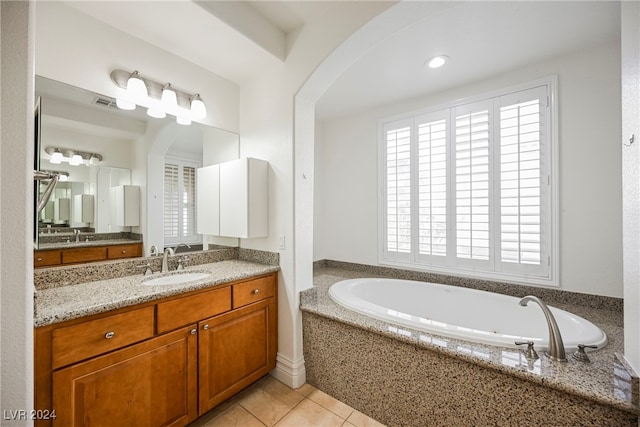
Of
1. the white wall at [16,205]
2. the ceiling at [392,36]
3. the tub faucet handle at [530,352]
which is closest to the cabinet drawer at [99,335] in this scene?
the white wall at [16,205]

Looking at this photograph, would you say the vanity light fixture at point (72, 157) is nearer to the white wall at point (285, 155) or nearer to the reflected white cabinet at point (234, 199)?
the reflected white cabinet at point (234, 199)

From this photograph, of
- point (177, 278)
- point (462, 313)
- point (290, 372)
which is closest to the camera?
point (177, 278)

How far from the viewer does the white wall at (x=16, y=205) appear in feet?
2.17

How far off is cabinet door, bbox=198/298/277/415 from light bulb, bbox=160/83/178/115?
4.88 ft

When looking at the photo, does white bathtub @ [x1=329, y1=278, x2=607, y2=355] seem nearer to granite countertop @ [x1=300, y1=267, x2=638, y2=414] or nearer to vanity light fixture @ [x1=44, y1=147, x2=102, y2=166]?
granite countertop @ [x1=300, y1=267, x2=638, y2=414]

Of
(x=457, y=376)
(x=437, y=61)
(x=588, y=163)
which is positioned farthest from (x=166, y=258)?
(x=588, y=163)

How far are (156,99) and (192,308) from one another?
144cm

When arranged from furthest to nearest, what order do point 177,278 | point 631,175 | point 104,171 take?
point 177,278 < point 104,171 < point 631,175

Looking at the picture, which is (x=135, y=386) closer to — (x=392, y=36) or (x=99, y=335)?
(x=99, y=335)

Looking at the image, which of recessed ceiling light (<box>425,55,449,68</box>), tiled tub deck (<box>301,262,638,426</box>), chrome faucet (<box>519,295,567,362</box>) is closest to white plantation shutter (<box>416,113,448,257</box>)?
recessed ceiling light (<box>425,55,449,68</box>)

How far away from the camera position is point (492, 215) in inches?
91.4

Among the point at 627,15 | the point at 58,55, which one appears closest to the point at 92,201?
the point at 58,55

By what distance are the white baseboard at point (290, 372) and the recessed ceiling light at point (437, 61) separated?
8.38 ft

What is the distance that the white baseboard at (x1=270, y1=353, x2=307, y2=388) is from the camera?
6.27 ft
